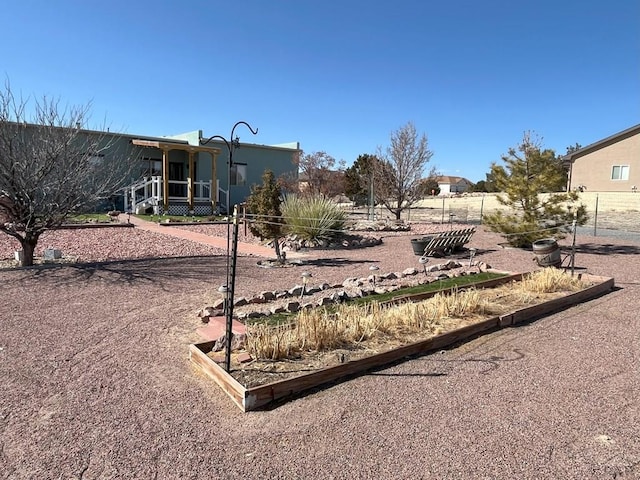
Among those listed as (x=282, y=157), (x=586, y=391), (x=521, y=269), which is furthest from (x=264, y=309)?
(x=282, y=157)

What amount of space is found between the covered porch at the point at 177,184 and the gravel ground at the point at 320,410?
16.7 m

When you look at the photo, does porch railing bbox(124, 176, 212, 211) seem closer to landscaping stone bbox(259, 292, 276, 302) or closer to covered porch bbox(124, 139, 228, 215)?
covered porch bbox(124, 139, 228, 215)

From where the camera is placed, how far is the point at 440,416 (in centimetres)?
329

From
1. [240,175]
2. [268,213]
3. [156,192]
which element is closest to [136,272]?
[268,213]

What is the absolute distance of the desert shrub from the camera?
13.0 m

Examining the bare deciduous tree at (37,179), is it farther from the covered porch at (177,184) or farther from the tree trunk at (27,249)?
the covered porch at (177,184)

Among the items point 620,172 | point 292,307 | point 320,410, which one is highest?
point 620,172

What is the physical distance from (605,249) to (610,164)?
82.7ft

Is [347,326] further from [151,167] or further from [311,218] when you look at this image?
[151,167]

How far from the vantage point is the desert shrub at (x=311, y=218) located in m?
13.0

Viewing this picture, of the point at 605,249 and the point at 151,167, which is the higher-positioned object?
the point at 151,167

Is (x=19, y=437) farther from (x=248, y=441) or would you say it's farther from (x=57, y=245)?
(x=57, y=245)

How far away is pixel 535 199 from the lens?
1236 cm

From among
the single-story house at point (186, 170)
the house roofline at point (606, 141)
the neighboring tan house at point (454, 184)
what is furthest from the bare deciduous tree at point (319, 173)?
the neighboring tan house at point (454, 184)
